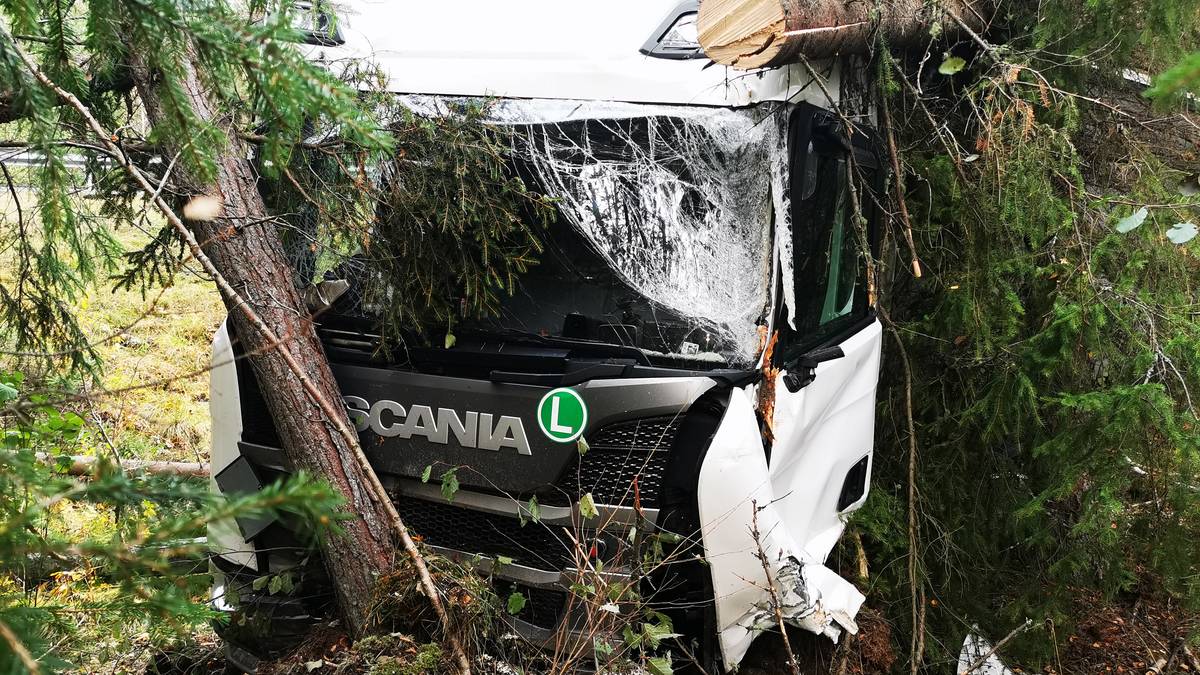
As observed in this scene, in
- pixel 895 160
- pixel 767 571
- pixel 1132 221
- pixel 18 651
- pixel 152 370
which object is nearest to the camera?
pixel 18 651

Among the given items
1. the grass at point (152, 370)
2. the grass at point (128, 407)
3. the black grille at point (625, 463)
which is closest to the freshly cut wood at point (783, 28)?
the black grille at point (625, 463)

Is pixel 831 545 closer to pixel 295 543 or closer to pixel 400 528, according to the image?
pixel 400 528

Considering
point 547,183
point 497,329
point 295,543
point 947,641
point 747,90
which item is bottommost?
point 947,641

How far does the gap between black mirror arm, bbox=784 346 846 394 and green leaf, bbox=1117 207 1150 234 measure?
1196 millimetres

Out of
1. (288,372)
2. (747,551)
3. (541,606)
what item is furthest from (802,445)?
(288,372)

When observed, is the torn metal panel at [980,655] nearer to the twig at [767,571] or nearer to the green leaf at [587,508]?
the twig at [767,571]

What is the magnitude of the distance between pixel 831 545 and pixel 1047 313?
1.38 metres

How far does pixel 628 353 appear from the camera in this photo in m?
3.03

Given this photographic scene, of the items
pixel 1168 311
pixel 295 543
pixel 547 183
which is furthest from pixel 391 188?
pixel 1168 311

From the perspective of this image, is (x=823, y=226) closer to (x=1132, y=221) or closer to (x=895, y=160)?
(x=895, y=160)

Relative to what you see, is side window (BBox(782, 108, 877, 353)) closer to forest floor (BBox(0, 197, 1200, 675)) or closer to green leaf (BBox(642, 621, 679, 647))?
green leaf (BBox(642, 621, 679, 647))

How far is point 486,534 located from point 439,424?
1.41 feet

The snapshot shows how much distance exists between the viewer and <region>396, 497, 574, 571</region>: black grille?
3025 mm

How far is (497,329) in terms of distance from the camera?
3197 mm
